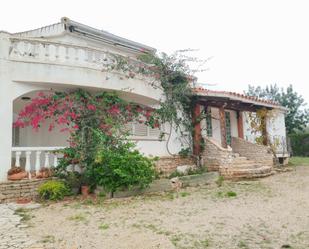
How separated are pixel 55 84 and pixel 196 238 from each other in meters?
6.50

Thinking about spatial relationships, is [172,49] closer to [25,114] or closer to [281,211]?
[25,114]

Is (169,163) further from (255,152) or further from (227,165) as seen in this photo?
(255,152)

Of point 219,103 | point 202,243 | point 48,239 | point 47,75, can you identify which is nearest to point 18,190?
point 47,75

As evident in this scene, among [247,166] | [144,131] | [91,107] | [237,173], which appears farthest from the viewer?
[247,166]

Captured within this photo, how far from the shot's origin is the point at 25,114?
8602mm

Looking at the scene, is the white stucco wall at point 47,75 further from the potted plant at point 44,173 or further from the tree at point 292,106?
the tree at point 292,106

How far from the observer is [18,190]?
778cm

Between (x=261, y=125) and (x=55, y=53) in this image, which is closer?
(x=55, y=53)

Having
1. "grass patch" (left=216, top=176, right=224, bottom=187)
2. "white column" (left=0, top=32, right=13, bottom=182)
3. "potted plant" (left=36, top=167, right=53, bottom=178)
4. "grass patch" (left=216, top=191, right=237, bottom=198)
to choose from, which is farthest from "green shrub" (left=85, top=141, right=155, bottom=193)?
"grass patch" (left=216, top=176, right=224, bottom=187)

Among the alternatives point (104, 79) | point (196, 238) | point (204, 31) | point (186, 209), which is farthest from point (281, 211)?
point (204, 31)

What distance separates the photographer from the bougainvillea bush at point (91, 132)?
8.05 m

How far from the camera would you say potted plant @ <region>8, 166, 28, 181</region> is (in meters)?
7.82

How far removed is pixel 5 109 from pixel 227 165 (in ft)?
27.3

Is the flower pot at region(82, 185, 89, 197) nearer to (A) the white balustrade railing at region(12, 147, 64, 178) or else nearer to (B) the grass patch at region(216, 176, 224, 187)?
(A) the white balustrade railing at region(12, 147, 64, 178)
